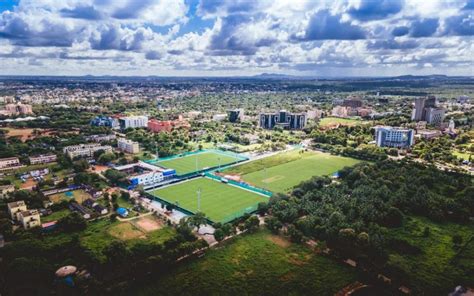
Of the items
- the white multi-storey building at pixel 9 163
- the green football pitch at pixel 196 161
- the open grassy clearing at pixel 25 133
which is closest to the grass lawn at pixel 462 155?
the green football pitch at pixel 196 161

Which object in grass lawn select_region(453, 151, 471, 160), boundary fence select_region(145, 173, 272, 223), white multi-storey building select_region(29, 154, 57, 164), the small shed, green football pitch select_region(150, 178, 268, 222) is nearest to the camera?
boundary fence select_region(145, 173, 272, 223)

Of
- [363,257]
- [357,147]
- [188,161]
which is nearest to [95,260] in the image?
[363,257]

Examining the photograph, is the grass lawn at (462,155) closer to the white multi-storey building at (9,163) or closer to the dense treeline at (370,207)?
the dense treeline at (370,207)

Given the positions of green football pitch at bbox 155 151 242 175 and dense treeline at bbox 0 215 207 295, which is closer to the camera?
dense treeline at bbox 0 215 207 295

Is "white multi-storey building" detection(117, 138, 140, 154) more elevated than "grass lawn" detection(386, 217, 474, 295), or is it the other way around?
"white multi-storey building" detection(117, 138, 140, 154)

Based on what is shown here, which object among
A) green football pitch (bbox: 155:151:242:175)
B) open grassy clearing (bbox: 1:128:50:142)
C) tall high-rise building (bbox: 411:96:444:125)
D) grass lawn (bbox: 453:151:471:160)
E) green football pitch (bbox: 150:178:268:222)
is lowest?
green football pitch (bbox: 150:178:268:222)

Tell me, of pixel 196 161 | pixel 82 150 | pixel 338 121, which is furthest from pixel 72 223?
pixel 338 121

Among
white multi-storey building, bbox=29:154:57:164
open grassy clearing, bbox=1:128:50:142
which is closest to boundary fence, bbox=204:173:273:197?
white multi-storey building, bbox=29:154:57:164

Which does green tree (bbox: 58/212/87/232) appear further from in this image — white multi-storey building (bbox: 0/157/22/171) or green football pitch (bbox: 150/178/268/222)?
Result: white multi-storey building (bbox: 0/157/22/171)
